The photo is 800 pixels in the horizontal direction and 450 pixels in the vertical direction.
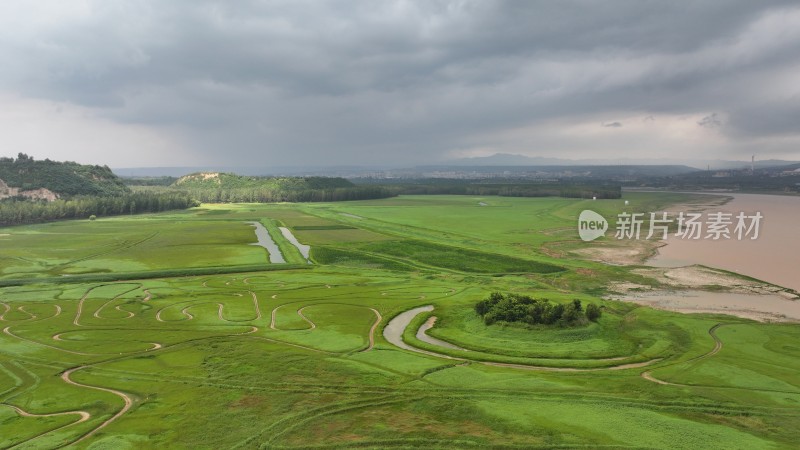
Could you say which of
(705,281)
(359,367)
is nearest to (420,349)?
(359,367)

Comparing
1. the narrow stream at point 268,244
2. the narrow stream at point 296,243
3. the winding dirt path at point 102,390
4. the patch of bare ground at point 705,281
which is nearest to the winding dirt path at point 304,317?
the winding dirt path at point 102,390

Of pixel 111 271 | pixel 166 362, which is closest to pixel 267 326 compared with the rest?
pixel 166 362

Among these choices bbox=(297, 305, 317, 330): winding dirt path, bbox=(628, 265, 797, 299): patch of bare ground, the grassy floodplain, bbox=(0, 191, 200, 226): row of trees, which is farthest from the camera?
bbox=(0, 191, 200, 226): row of trees

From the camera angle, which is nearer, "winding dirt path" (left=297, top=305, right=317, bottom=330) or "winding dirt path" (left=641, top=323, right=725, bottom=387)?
"winding dirt path" (left=641, top=323, right=725, bottom=387)

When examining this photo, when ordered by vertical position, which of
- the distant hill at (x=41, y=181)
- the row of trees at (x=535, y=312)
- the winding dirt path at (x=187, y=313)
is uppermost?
the distant hill at (x=41, y=181)

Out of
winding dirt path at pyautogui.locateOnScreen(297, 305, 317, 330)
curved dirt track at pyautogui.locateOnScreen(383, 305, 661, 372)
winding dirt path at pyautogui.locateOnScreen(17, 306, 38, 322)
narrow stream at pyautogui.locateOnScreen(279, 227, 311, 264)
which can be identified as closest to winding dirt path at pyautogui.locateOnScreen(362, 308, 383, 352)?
curved dirt track at pyautogui.locateOnScreen(383, 305, 661, 372)

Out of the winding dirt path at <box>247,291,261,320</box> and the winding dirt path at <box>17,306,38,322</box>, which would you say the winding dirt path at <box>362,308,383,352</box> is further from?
the winding dirt path at <box>17,306,38,322</box>

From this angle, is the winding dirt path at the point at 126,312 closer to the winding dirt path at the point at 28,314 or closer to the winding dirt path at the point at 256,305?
the winding dirt path at the point at 28,314
